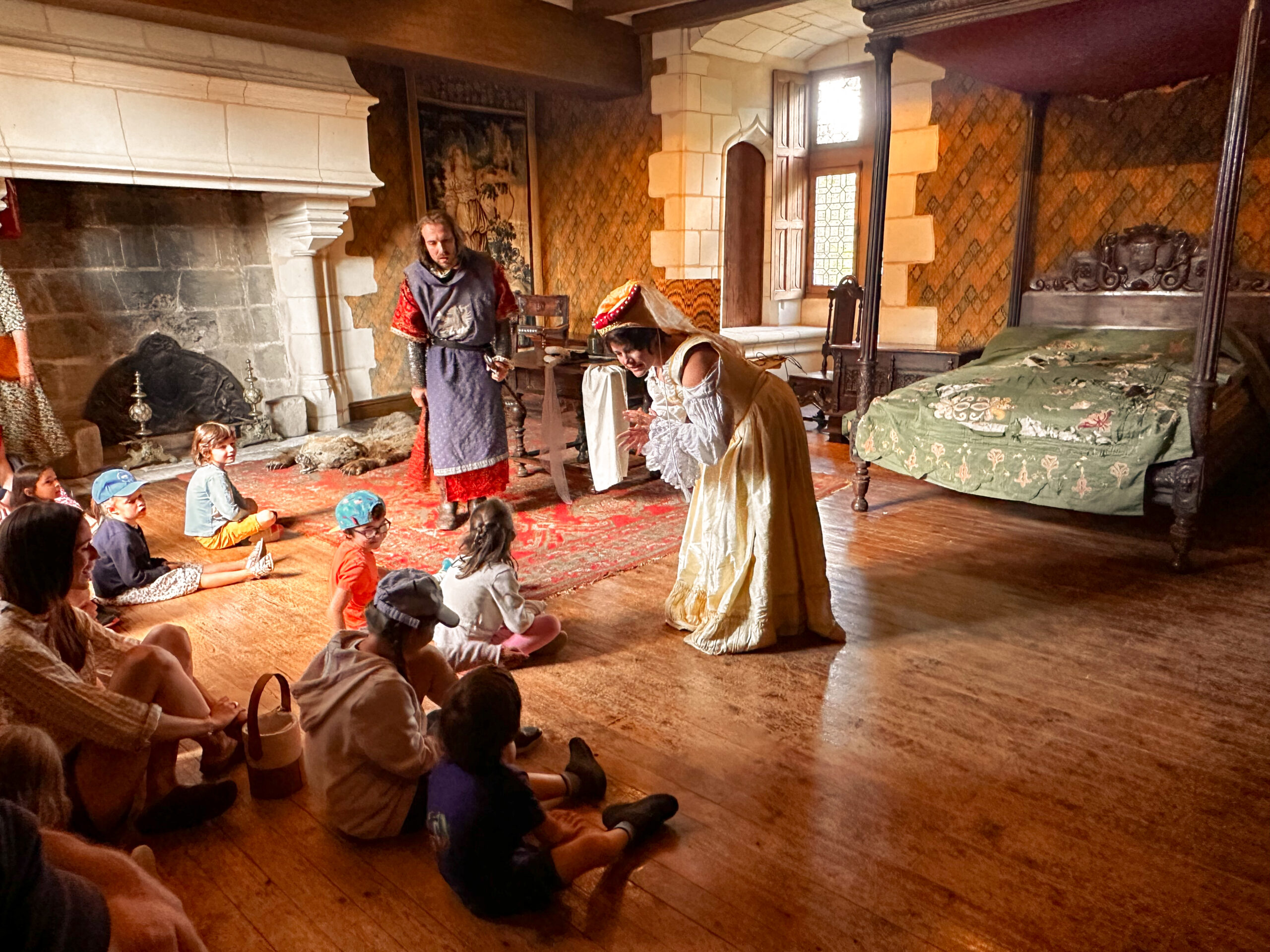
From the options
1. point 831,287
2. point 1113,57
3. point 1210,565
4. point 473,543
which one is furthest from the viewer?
point 831,287

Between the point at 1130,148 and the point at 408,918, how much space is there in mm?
5713

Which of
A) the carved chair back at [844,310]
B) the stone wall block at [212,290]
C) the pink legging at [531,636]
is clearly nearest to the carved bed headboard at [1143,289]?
the carved chair back at [844,310]

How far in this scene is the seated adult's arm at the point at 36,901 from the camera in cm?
103

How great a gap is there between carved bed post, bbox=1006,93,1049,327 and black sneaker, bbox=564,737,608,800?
471cm

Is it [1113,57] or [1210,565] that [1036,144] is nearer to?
[1113,57]

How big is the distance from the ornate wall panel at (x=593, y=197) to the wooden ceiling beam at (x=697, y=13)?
562 mm

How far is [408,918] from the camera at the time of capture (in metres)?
1.81

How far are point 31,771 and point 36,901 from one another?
312mm

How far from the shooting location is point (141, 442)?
5965 mm

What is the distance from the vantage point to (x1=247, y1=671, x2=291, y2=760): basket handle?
6.82ft

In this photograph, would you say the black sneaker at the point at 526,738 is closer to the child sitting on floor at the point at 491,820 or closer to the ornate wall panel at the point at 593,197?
the child sitting on floor at the point at 491,820

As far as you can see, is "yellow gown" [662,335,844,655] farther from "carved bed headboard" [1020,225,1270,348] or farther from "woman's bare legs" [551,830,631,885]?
"carved bed headboard" [1020,225,1270,348]

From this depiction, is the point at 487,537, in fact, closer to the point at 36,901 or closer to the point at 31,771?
the point at 31,771

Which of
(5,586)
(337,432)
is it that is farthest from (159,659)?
(337,432)
